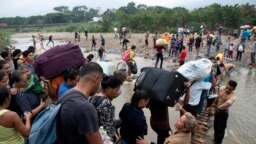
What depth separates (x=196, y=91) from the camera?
17.2 feet

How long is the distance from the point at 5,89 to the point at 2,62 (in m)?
1.87

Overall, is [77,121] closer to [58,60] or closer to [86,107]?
[86,107]

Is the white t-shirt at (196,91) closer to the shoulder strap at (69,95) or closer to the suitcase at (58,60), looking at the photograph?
the suitcase at (58,60)

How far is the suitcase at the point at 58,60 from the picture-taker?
361 centimetres

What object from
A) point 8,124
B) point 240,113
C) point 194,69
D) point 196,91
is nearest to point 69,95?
point 8,124

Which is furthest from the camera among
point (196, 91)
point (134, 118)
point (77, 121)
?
point (196, 91)

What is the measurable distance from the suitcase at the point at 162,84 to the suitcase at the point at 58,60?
1051 mm

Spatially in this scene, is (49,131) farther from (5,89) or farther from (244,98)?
(244,98)

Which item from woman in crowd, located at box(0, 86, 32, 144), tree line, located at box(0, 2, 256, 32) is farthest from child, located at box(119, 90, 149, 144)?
tree line, located at box(0, 2, 256, 32)

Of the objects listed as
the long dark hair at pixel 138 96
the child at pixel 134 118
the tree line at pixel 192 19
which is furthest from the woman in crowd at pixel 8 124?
the tree line at pixel 192 19

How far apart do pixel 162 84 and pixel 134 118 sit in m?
0.73

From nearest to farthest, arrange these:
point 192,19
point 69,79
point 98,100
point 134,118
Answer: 1. point 98,100
2. point 69,79
3. point 134,118
4. point 192,19

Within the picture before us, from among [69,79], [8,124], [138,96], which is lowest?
[8,124]

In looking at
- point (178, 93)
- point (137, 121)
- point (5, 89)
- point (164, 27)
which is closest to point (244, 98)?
point (178, 93)
